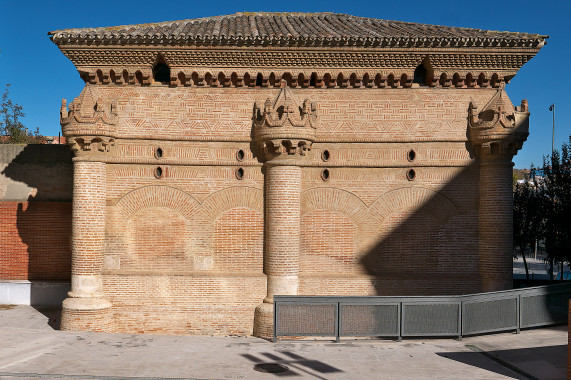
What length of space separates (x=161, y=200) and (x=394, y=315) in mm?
5967

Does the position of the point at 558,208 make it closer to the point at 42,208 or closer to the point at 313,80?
the point at 313,80

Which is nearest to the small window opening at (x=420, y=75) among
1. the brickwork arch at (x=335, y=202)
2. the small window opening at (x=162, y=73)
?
the brickwork arch at (x=335, y=202)

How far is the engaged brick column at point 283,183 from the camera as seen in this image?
35.7ft

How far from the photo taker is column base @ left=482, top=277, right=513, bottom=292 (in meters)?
11.1

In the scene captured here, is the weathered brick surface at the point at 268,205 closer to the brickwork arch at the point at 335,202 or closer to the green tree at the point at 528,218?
the brickwork arch at the point at 335,202

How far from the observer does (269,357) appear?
8711mm

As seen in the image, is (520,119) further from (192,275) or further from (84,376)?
(84,376)

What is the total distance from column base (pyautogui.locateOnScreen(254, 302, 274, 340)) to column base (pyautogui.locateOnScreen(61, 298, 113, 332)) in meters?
3.46

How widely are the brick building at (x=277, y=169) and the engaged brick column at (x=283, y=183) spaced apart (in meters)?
0.04

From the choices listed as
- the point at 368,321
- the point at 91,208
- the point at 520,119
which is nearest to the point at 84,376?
the point at 91,208

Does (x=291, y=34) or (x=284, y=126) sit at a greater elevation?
(x=291, y=34)

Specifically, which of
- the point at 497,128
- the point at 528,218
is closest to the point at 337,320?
the point at 497,128

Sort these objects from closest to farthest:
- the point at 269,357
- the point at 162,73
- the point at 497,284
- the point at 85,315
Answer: the point at 269,357 → the point at 85,315 → the point at 497,284 → the point at 162,73

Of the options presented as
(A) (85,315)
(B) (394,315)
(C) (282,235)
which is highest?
(C) (282,235)
